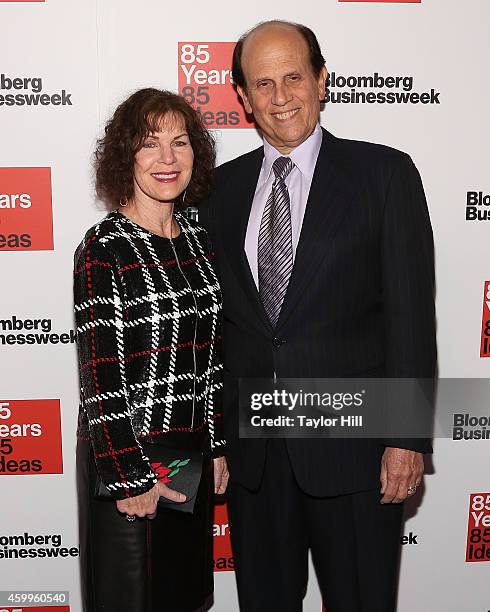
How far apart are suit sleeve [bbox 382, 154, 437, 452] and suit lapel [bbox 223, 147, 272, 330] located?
337 mm

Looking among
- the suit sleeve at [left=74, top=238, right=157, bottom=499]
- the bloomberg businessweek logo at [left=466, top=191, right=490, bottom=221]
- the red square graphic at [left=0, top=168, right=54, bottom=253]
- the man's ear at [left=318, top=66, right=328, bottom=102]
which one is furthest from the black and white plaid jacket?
the bloomberg businessweek logo at [left=466, top=191, right=490, bottom=221]

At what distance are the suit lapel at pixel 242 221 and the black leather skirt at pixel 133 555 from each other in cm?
53

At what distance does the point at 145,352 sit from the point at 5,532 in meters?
1.32

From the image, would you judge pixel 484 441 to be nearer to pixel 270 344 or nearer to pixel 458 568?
pixel 458 568

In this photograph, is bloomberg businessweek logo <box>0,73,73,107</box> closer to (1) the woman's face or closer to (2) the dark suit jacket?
(1) the woman's face

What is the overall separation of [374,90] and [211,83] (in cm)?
56

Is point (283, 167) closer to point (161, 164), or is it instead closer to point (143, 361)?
point (161, 164)

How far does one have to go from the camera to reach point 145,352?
174 cm

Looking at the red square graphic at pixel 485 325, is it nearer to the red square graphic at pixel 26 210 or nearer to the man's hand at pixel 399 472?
the man's hand at pixel 399 472

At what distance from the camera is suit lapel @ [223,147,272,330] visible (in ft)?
6.39

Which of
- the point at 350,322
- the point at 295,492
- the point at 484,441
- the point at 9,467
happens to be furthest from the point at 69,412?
the point at 484,441

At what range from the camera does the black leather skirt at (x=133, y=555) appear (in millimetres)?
1771

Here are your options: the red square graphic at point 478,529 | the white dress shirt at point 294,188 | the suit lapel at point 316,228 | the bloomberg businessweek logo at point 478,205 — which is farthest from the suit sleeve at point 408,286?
the red square graphic at point 478,529

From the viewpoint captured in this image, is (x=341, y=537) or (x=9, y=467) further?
(x=9, y=467)
